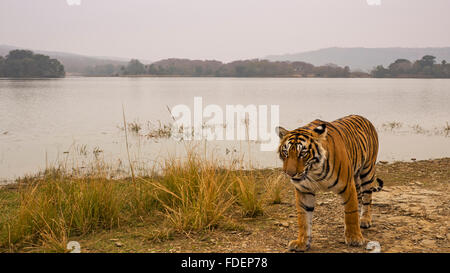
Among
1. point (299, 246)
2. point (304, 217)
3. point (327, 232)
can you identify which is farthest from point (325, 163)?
point (327, 232)

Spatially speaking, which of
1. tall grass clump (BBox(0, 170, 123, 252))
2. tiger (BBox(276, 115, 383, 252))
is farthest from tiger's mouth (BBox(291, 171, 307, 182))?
tall grass clump (BBox(0, 170, 123, 252))

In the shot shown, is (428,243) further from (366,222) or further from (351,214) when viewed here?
(351,214)

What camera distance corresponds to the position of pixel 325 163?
332 cm

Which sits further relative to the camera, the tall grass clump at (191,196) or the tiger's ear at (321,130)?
the tall grass clump at (191,196)

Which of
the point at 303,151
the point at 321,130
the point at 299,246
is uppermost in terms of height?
the point at 321,130

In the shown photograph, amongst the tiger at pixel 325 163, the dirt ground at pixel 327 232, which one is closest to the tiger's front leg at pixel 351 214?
the tiger at pixel 325 163

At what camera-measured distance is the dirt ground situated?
404 cm

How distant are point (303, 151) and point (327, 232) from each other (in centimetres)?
170

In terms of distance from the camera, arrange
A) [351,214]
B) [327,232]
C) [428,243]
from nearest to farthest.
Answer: [351,214], [428,243], [327,232]

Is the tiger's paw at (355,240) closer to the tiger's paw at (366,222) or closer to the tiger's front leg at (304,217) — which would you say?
the tiger's front leg at (304,217)

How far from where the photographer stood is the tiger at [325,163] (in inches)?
125

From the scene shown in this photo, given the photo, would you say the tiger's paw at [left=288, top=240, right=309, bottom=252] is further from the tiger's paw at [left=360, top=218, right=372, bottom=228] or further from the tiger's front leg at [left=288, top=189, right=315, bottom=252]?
the tiger's paw at [left=360, top=218, right=372, bottom=228]

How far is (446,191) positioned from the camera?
584cm
